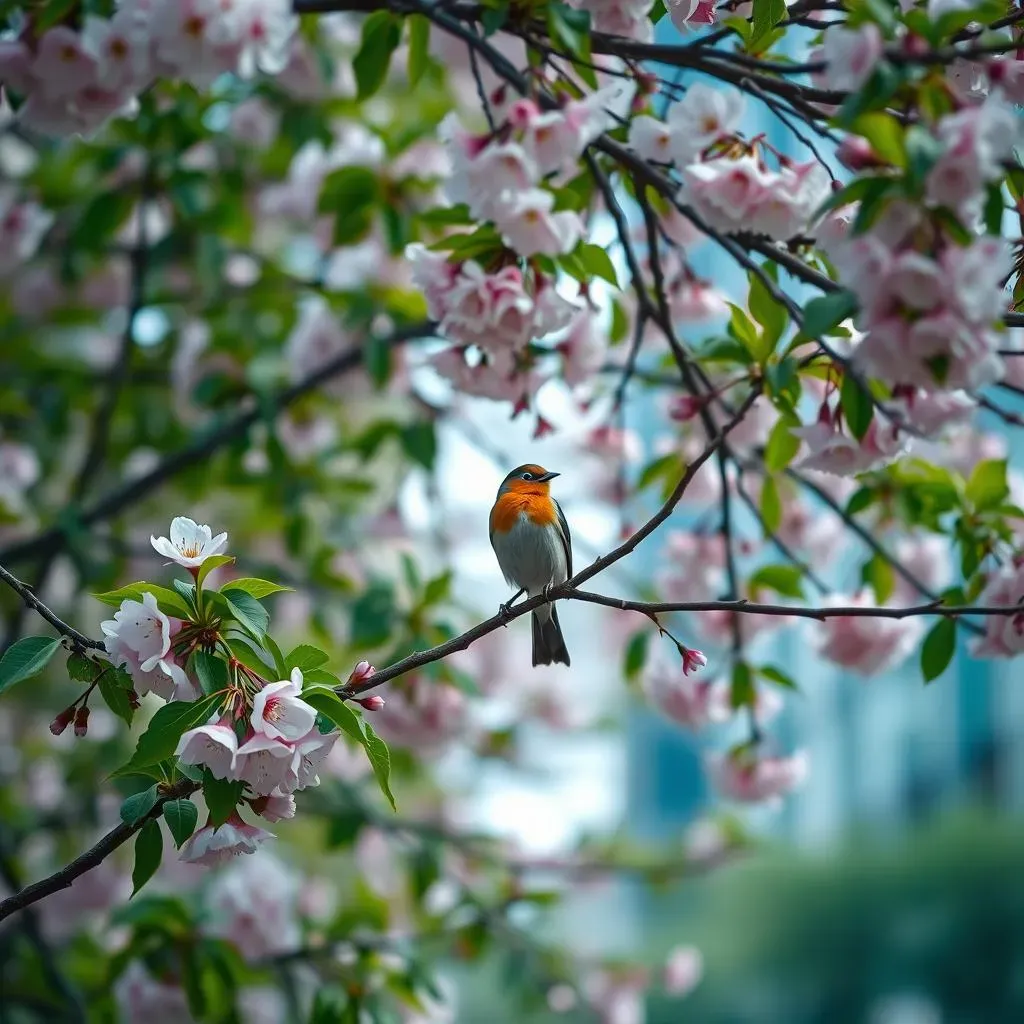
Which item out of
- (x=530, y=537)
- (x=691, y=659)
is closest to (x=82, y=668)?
(x=691, y=659)

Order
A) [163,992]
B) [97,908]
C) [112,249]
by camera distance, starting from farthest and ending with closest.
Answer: [97,908]
[112,249]
[163,992]

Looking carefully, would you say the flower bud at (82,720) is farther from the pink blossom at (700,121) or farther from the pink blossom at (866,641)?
the pink blossom at (866,641)

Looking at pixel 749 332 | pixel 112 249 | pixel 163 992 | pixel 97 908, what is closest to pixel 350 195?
pixel 112 249

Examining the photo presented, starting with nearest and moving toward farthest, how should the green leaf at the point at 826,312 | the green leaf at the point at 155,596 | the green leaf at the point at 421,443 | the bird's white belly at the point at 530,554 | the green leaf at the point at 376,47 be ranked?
the green leaf at the point at 826,312, the green leaf at the point at 155,596, the green leaf at the point at 376,47, the bird's white belly at the point at 530,554, the green leaf at the point at 421,443

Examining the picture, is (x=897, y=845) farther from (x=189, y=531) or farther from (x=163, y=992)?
(x=189, y=531)

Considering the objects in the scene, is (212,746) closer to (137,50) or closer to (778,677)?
(137,50)

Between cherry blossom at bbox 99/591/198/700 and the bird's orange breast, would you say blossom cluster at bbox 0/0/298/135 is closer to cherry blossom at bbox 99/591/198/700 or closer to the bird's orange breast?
cherry blossom at bbox 99/591/198/700

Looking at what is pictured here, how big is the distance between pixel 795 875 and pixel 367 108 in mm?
6427

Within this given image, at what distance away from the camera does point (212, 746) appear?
1405mm

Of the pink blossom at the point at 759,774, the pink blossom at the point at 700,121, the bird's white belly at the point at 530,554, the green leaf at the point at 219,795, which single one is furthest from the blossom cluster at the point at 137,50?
the pink blossom at the point at 759,774

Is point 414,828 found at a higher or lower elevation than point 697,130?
lower

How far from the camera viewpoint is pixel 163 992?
9.03 feet

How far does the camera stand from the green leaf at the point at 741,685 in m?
2.64

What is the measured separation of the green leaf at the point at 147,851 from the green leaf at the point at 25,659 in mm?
263
